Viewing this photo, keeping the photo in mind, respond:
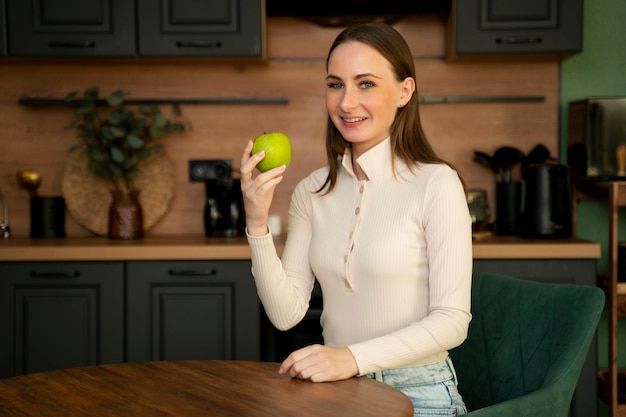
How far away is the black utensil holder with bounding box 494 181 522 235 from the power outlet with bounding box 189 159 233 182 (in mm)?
1159

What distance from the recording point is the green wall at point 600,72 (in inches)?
129

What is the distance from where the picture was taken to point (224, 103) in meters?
3.35

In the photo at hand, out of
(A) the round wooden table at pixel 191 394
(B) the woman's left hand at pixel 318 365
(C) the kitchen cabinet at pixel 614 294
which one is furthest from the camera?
(C) the kitchen cabinet at pixel 614 294

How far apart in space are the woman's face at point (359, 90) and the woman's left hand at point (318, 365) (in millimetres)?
508

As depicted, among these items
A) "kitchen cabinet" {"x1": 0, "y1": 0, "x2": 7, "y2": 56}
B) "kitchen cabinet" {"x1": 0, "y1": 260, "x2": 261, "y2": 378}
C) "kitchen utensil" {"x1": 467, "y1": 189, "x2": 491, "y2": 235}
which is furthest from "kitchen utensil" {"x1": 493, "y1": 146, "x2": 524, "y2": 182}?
"kitchen cabinet" {"x1": 0, "y1": 0, "x2": 7, "y2": 56}

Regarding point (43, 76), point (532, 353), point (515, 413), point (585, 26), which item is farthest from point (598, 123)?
point (43, 76)

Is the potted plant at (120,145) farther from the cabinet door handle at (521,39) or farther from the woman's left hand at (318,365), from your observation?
the woman's left hand at (318,365)

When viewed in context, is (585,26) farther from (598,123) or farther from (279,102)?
(279,102)

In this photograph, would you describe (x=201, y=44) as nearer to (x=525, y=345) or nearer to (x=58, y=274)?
(x=58, y=274)

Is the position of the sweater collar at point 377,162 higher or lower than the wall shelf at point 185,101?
lower

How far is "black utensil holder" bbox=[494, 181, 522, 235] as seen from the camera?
3.18 meters

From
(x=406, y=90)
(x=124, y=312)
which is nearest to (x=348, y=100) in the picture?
(x=406, y=90)

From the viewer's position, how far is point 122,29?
3025mm

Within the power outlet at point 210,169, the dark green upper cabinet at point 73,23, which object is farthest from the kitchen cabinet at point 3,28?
the power outlet at point 210,169
